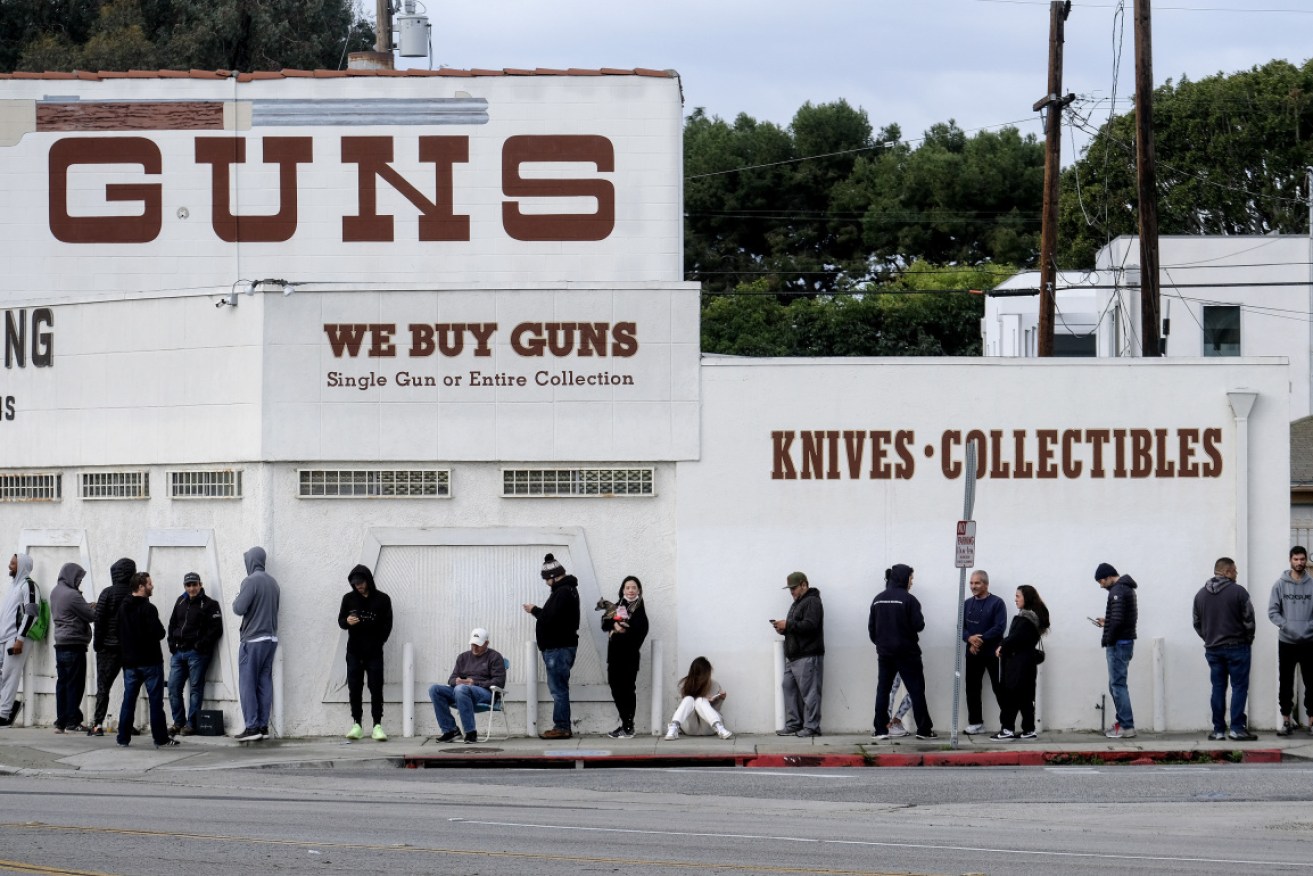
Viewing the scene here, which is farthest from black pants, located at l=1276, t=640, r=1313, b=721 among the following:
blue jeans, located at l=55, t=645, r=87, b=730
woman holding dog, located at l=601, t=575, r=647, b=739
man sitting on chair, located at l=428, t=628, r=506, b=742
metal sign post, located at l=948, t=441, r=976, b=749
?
blue jeans, located at l=55, t=645, r=87, b=730

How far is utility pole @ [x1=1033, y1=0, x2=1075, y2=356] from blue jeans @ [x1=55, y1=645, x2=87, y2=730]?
15.6 metres

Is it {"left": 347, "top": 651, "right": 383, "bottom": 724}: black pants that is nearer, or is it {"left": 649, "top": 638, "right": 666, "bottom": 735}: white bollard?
{"left": 347, "top": 651, "right": 383, "bottom": 724}: black pants

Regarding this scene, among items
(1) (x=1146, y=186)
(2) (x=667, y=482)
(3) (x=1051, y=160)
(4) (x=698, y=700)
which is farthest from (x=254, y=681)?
(3) (x=1051, y=160)

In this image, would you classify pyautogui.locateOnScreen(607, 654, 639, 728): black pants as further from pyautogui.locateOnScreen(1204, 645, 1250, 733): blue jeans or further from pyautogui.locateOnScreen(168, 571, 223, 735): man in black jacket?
pyautogui.locateOnScreen(1204, 645, 1250, 733): blue jeans

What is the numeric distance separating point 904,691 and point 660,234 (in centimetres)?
696

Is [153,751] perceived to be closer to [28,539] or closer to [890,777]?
[28,539]

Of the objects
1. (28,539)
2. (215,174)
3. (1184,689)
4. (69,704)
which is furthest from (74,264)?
(1184,689)

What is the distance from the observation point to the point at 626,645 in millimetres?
18750

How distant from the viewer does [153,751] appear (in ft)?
60.2

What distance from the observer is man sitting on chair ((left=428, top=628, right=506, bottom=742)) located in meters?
18.5

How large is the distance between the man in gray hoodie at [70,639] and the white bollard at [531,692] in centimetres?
464

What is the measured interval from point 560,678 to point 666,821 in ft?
18.5

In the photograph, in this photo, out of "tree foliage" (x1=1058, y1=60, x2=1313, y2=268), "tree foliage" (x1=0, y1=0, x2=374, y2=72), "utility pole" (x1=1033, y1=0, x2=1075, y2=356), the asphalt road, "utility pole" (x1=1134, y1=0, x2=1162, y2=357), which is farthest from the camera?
"tree foliage" (x1=1058, y1=60, x2=1313, y2=268)

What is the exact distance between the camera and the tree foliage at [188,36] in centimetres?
5781
